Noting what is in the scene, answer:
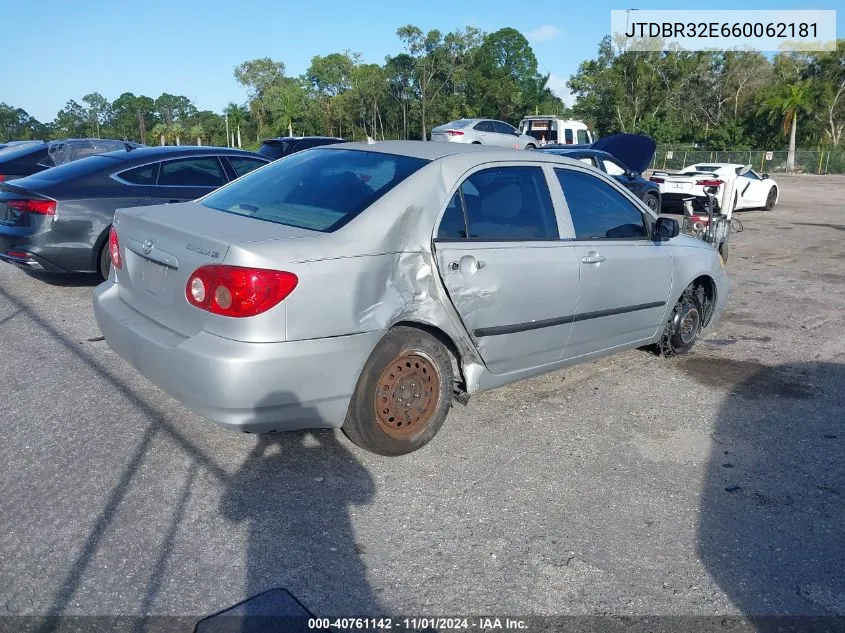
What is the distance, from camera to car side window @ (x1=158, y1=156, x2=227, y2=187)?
24.5 ft

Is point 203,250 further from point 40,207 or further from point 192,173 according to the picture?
point 192,173

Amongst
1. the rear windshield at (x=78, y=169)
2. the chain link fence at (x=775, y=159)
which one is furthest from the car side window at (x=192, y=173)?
the chain link fence at (x=775, y=159)

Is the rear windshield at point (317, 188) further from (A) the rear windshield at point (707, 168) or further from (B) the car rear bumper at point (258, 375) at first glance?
(A) the rear windshield at point (707, 168)

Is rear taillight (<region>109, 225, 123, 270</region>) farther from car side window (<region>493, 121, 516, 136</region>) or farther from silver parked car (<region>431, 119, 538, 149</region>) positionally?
car side window (<region>493, 121, 516, 136</region>)

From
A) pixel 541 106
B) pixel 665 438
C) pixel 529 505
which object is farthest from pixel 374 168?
pixel 541 106

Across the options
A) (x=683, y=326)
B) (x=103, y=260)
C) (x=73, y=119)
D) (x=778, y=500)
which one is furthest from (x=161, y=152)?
(x=73, y=119)

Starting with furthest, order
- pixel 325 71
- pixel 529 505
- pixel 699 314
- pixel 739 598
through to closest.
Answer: pixel 325 71, pixel 699 314, pixel 529 505, pixel 739 598

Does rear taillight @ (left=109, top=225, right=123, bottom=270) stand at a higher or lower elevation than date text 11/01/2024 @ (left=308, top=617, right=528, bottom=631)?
higher

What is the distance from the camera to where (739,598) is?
2809 mm

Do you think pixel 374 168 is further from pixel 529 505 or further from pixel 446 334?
pixel 529 505

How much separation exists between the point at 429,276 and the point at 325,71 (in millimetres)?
87615

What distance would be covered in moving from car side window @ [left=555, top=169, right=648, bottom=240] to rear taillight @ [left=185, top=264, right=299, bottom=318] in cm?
215

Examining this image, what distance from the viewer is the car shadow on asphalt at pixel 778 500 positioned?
2.84 metres

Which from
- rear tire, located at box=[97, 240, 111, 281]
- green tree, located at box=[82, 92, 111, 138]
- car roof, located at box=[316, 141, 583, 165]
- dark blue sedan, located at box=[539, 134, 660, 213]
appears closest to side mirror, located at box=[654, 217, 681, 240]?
car roof, located at box=[316, 141, 583, 165]
